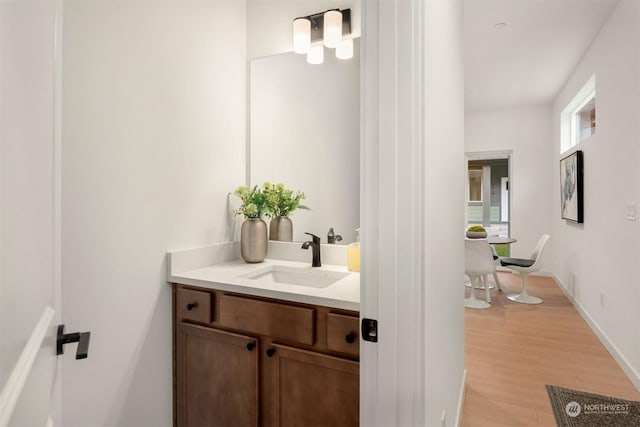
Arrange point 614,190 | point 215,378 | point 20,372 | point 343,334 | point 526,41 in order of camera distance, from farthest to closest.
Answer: point 526,41
point 614,190
point 215,378
point 343,334
point 20,372

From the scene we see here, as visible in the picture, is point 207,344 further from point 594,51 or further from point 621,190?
point 594,51

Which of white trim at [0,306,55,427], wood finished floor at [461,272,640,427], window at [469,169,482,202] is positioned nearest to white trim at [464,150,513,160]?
window at [469,169,482,202]

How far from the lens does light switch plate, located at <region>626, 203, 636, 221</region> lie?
2459 millimetres

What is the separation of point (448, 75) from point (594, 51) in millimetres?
2893

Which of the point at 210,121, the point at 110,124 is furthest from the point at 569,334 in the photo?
the point at 110,124

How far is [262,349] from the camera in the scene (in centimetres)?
154

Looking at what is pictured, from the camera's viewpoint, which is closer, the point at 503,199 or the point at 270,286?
the point at 270,286

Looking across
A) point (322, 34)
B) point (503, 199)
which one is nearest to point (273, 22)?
point (322, 34)

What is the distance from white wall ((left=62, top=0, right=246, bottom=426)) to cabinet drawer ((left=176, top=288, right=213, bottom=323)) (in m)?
0.07

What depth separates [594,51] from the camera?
3355mm

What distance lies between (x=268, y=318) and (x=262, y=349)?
15 cm

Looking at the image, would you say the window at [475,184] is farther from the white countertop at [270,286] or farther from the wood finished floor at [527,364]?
the white countertop at [270,286]

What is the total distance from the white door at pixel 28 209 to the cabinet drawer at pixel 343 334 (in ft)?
2.82

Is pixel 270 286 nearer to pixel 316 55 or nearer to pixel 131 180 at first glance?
pixel 131 180
